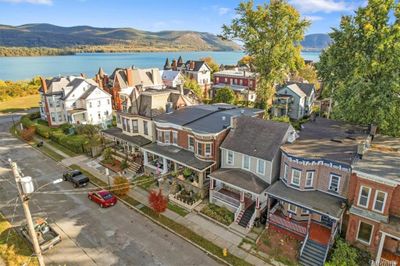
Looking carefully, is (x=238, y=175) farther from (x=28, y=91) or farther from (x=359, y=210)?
(x=28, y=91)

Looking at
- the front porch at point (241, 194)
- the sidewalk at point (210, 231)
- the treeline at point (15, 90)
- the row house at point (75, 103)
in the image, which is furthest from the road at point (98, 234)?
the treeline at point (15, 90)

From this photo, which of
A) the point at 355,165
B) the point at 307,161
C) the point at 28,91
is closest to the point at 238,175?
the point at 307,161

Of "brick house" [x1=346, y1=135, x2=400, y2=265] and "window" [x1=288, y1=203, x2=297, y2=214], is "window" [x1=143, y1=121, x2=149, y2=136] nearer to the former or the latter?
"window" [x1=288, y1=203, x2=297, y2=214]

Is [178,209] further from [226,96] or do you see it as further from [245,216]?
[226,96]

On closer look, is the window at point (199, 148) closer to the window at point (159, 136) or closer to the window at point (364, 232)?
the window at point (159, 136)

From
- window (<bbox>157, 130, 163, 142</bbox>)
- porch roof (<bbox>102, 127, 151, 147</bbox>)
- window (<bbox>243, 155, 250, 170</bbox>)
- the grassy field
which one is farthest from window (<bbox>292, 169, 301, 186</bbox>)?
the grassy field

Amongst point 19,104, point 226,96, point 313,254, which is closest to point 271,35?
point 226,96
